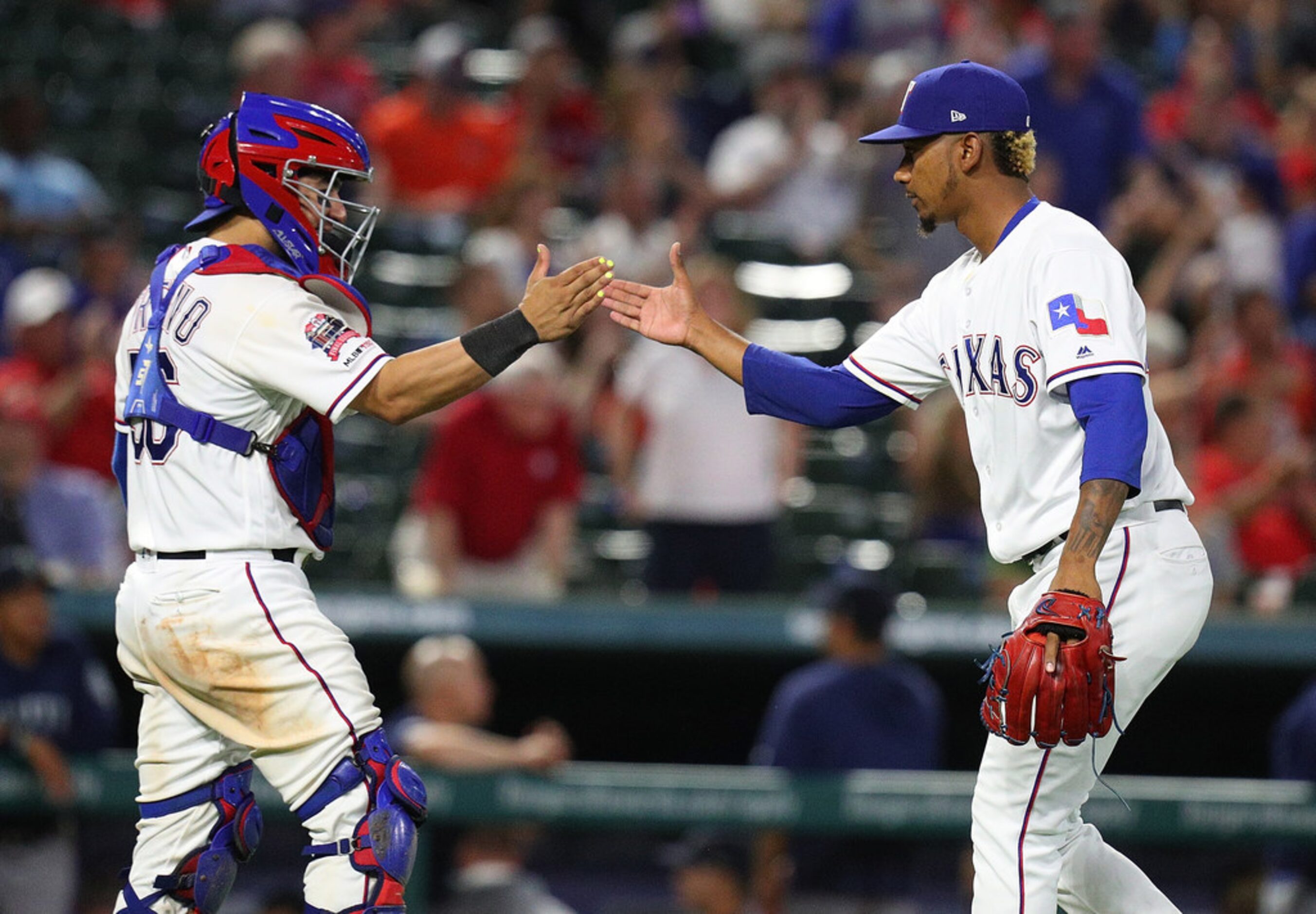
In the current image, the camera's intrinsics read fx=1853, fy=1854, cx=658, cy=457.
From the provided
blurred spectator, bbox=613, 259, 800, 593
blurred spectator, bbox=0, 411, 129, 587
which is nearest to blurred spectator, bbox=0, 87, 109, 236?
blurred spectator, bbox=0, 411, 129, 587

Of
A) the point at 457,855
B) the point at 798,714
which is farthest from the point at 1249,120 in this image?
the point at 457,855

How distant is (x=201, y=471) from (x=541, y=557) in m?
3.66

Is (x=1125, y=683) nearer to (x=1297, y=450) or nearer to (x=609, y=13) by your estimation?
(x=1297, y=450)

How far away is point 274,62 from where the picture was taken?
30.3ft

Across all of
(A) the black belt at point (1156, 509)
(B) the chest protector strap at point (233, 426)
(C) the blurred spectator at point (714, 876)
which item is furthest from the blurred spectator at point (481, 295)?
(A) the black belt at point (1156, 509)

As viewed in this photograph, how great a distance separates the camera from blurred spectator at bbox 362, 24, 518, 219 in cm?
983

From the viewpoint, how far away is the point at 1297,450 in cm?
823

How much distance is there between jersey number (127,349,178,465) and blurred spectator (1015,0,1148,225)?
6265mm

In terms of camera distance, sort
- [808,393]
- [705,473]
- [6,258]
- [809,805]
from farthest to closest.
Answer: [6,258], [705,473], [809,805], [808,393]

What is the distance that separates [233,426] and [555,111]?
6.81 metres

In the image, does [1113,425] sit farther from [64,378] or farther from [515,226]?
[515,226]

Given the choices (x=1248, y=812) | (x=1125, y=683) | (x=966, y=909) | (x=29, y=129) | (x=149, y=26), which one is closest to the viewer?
(x=1125, y=683)

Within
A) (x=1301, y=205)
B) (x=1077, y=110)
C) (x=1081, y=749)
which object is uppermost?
(x=1077, y=110)

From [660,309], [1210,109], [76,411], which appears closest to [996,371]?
[660,309]
